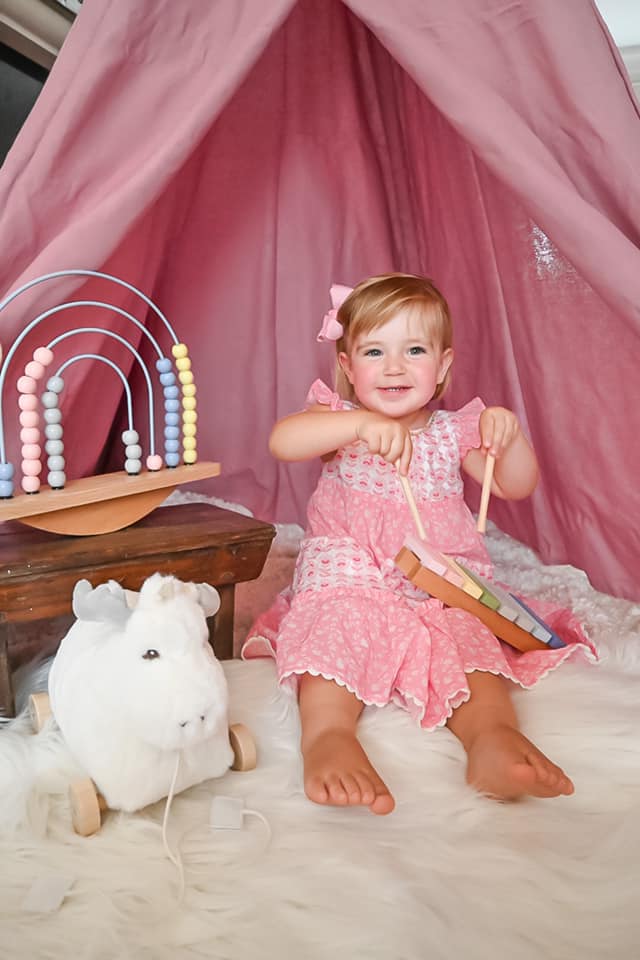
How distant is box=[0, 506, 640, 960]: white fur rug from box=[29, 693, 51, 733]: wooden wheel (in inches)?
0.5

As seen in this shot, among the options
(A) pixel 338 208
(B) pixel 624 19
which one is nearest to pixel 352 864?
(A) pixel 338 208

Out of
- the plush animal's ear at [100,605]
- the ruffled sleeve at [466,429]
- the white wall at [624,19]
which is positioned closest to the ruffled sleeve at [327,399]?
the ruffled sleeve at [466,429]

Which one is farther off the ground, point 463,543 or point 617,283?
point 617,283

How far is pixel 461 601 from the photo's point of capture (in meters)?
1.05

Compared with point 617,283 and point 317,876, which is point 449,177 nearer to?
point 617,283

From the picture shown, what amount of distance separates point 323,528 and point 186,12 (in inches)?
29.5

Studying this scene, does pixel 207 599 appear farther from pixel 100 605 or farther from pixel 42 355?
pixel 42 355

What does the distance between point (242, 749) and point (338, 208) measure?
121 centimetres

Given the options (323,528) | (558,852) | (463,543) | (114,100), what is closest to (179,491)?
(323,528)

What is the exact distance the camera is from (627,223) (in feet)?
3.19

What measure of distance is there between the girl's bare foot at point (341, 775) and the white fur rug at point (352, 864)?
0.03 meters

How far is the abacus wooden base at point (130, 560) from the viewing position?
938 millimetres

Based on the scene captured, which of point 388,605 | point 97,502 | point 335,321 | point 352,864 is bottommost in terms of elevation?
point 352,864

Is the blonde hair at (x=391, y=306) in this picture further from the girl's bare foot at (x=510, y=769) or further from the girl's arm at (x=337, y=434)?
the girl's bare foot at (x=510, y=769)
